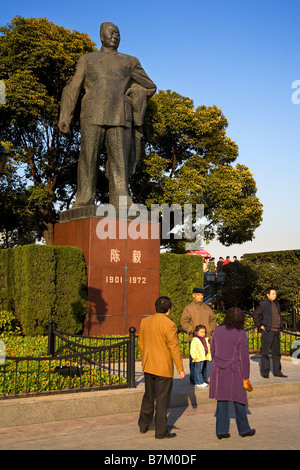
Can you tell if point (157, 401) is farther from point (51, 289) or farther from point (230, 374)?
point (51, 289)

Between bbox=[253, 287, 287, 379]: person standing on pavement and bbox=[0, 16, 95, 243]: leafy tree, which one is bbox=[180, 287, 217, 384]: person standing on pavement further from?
bbox=[0, 16, 95, 243]: leafy tree

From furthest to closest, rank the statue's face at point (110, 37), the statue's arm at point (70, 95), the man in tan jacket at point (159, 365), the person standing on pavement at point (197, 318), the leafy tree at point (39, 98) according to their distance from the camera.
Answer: the leafy tree at point (39, 98) → the statue's arm at point (70, 95) → the statue's face at point (110, 37) → the person standing on pavement at point (197, 318) → the man in tan jacket at point (159, 365)

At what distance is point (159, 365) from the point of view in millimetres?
5574

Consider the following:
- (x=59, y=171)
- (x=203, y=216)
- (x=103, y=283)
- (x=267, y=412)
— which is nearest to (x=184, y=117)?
(x=203, y=216)

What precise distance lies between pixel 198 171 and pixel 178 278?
44.9 feet

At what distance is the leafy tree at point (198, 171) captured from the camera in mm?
25516

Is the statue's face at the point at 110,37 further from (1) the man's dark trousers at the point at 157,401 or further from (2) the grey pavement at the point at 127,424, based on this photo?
(1) the man's dark trousers at the point at 157,401

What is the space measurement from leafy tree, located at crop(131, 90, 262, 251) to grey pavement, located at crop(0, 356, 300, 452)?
18.4 metres

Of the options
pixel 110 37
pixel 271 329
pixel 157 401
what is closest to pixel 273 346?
pixel 271 329

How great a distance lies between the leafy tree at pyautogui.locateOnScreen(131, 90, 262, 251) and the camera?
25.5 meters

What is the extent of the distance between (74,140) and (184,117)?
21.4 feet

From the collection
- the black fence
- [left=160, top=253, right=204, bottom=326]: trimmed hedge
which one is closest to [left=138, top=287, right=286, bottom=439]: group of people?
the black fence

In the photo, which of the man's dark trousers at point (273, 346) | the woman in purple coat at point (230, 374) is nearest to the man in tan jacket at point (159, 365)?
Answer: the woman in purple coat at point (230, 374)

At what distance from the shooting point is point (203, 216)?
2781 cm
